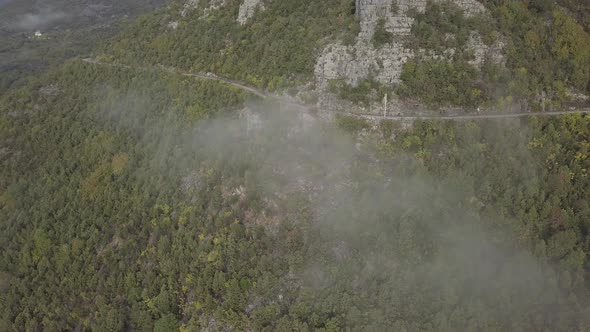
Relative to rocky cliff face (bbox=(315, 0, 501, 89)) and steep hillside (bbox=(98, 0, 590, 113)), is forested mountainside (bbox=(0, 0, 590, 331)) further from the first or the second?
rocky cliff face (bbox=(315, 0, 501, 89))

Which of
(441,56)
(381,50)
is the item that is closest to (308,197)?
(381,50)

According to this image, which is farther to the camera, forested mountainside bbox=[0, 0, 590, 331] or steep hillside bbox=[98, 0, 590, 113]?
steep hillside bbox=[98, 0, 590, 113]

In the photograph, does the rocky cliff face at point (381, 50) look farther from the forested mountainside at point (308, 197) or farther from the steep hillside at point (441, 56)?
the forested mountainside at point (308, 197)

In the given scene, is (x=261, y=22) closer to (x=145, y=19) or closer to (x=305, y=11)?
(x=305, y=11)

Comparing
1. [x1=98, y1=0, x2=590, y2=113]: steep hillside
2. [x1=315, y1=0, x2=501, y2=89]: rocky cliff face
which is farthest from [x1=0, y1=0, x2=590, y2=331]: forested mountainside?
[x1=315, y1=0, x2=501, y2=89]: rocky cliff face

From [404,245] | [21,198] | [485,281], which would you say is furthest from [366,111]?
[21,198]
